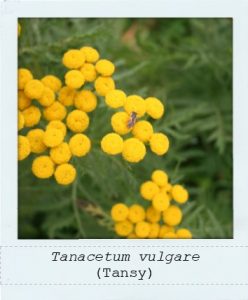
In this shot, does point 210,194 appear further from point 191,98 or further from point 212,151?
point 191,98

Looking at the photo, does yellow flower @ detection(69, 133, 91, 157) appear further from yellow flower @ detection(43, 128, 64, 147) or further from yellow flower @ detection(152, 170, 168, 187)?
yellow flower @ detection(152, 170, 168, 187)

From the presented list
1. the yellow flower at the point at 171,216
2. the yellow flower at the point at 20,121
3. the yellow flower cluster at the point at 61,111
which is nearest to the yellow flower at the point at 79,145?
the yellow flower cluster at the point at 61,111

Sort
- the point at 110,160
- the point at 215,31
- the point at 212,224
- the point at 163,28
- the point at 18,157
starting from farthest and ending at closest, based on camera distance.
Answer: the point at 163,28 < the point at 215,31 < the point at 212,224 < the point at 110,160 < the point at 18,157

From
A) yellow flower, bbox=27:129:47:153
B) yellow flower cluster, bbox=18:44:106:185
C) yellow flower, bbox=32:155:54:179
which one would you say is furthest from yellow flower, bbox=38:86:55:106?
yellow flower, bbox=32:155:54:179

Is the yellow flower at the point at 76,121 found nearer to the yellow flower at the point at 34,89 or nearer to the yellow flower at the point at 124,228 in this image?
the yellow flower at the point at 34,89

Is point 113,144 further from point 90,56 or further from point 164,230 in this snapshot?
point 164,230
